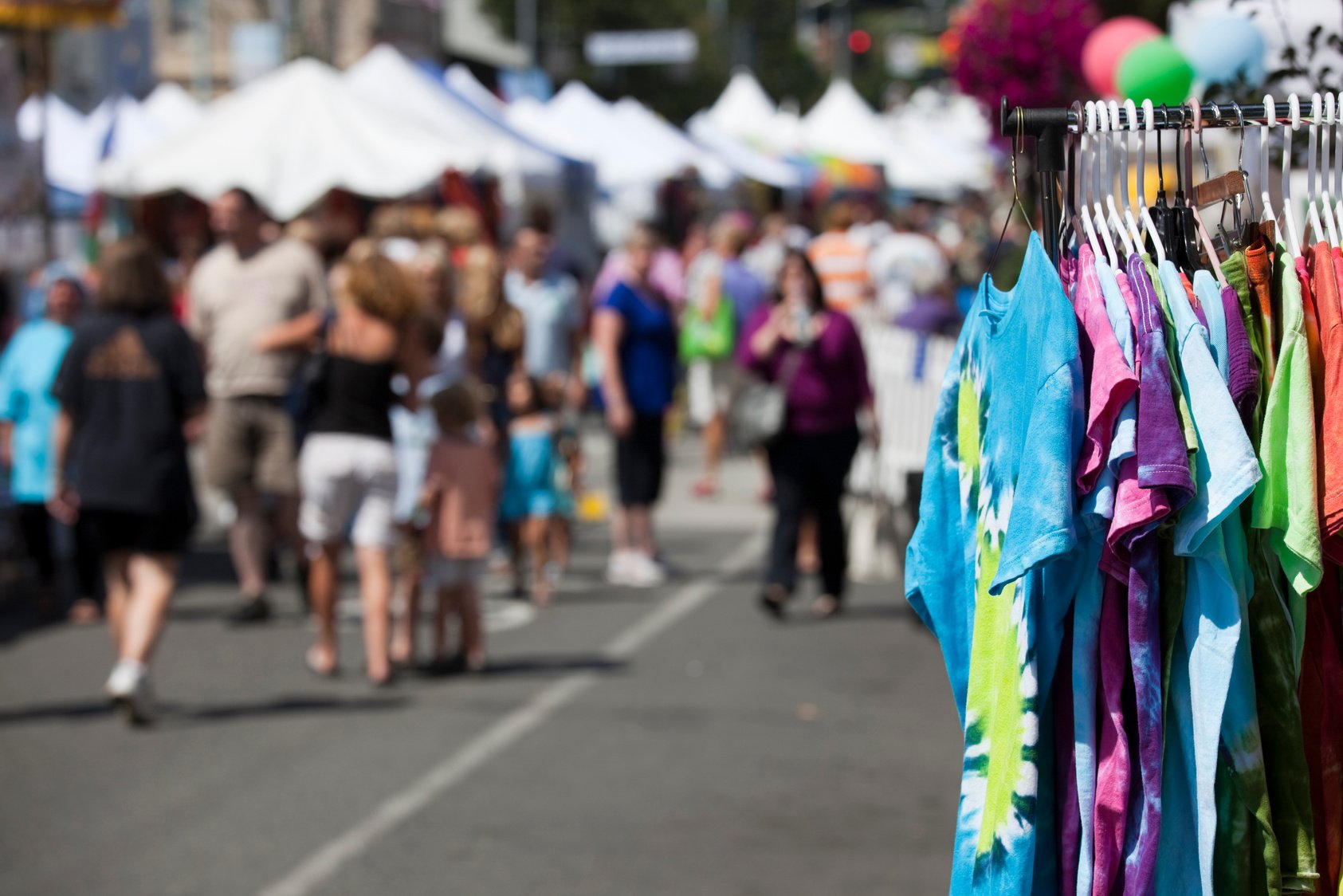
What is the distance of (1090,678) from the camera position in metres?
2.67

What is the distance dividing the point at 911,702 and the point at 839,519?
1829 mm

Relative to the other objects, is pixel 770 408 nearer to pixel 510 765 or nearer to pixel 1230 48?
pixel 510 765

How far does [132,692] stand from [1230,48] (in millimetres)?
4625

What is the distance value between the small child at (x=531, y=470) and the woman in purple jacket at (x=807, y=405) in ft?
4.10

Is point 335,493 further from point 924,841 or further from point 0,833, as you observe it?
point 924,841

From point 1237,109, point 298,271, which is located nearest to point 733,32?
point 298,271

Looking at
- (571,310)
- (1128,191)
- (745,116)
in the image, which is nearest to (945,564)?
(1128,191)

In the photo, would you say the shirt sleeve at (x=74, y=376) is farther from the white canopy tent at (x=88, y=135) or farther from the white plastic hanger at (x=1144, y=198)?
the white canopy tent at (x=88, y=135)

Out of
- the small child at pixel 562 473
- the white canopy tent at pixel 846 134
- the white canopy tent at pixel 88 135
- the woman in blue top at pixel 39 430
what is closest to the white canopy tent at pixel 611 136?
the white canopy tent at pixel 88 135

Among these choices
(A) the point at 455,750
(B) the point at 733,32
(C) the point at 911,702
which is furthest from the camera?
(B) the point at 733,32

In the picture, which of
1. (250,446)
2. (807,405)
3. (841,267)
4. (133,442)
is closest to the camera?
(133,442)

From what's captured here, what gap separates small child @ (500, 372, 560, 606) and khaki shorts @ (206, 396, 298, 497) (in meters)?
1.18

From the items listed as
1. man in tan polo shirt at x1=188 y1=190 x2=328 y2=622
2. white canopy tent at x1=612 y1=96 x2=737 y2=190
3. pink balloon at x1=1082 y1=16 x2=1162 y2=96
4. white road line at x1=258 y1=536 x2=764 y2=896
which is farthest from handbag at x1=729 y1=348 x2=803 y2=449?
white canopy tent at x1=612 y1=96 x2=737 y2=190

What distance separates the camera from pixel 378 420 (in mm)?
7543
